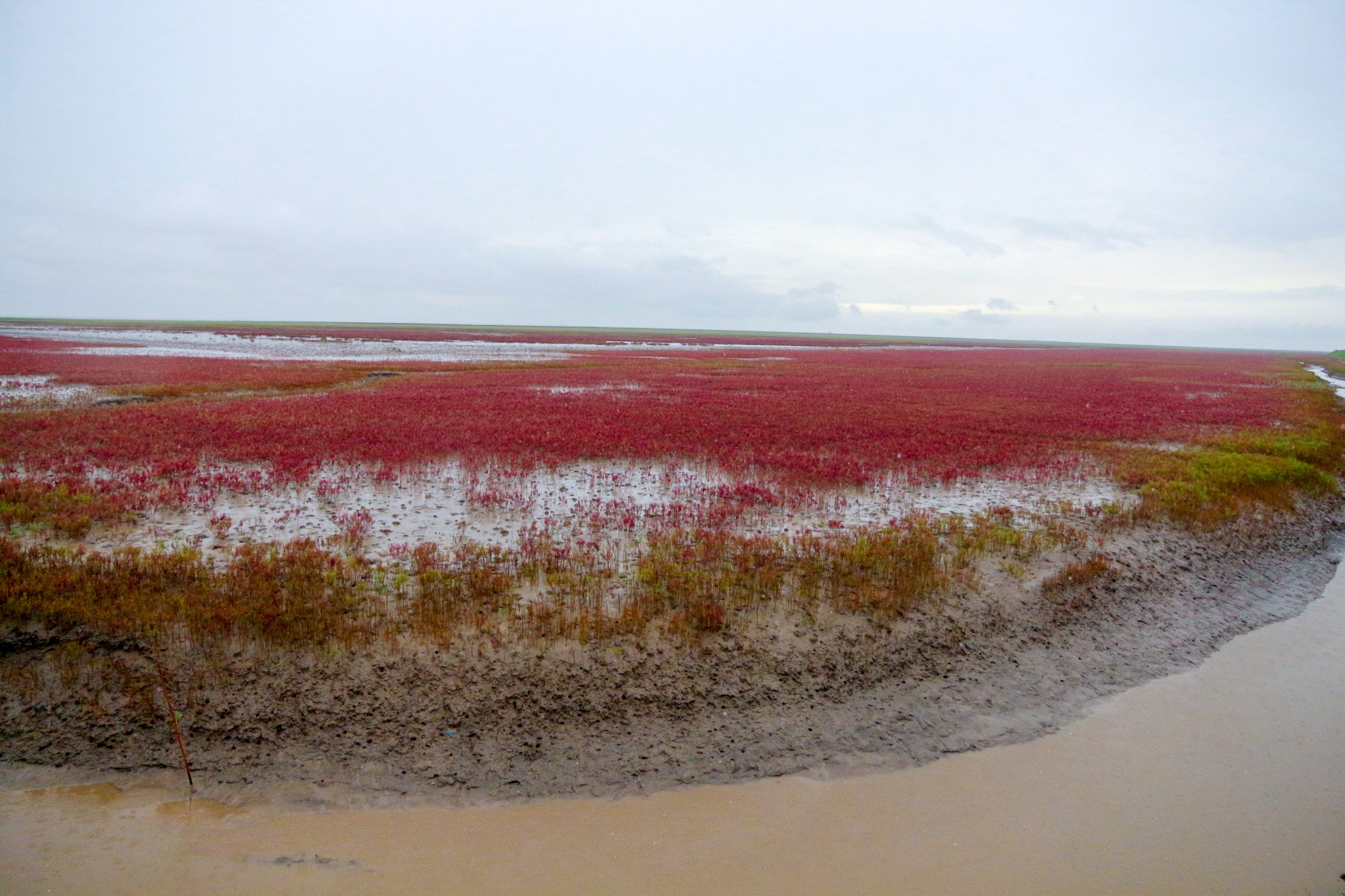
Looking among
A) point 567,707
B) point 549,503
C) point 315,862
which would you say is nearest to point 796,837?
point 567,707

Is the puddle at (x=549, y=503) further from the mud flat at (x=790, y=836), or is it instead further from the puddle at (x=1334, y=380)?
the puddle at (x=1334, y=380)

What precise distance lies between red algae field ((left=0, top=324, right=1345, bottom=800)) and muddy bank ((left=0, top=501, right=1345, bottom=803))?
0.04 metres

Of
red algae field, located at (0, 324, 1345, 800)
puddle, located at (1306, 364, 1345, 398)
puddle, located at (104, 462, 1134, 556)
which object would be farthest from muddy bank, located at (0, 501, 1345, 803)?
puddle, located at (1306, 364, 1345, 398)

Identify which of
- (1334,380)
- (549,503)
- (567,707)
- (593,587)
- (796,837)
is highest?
(1334,380)

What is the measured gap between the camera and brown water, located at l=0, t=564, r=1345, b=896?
5.88 m

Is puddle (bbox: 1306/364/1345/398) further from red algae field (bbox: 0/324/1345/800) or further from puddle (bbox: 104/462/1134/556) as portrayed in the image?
puddle (bbox: 104/462/1134/556)

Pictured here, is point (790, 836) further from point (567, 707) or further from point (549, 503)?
point (549, 503)

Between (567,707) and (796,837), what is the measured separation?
2.79 m

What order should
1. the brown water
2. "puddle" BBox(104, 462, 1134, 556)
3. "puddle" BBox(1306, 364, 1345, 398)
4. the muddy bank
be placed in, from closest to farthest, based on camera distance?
the brown water < the muddy bank < "puddle" BBox(104, 462, 1134, 556) < "puddle" BBox(1306, 364, 1345, 398)

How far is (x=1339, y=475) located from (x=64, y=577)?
30.6 meters

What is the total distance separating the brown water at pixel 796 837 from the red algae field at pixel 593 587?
1.46ft

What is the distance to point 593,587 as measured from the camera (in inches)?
396

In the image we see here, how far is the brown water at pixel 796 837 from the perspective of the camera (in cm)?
588

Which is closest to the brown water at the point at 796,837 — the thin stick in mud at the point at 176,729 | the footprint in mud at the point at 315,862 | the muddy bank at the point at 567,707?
the footprint in mud at the point at 315,862
